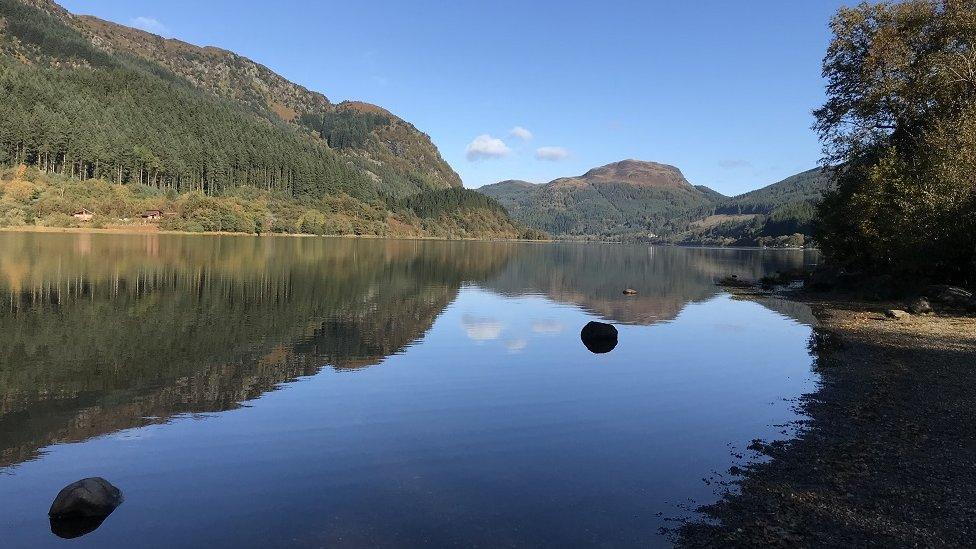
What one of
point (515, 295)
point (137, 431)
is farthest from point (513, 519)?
point (515, 295)

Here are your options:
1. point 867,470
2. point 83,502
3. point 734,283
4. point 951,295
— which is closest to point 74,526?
point 83,502

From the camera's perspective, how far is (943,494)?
40.5 ft

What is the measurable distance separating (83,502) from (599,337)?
26660 millimetres

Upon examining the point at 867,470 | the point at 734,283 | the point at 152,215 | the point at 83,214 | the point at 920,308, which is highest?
the point at 152,215

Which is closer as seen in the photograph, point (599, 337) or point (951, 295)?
point (599, 337)

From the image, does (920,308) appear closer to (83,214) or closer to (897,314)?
(897,314)

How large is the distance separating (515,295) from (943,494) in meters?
50.3

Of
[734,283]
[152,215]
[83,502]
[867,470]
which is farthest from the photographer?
[152,215]

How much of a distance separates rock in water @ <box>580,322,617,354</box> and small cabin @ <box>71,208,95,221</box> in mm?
181837

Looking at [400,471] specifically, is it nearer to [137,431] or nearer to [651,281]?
[137,431]

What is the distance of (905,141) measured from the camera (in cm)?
5909

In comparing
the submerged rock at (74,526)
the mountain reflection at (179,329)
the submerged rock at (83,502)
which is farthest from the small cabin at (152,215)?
the submerged rock at (74,526)

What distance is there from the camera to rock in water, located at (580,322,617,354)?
32.7m

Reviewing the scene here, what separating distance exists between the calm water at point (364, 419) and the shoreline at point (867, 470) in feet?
3.40
